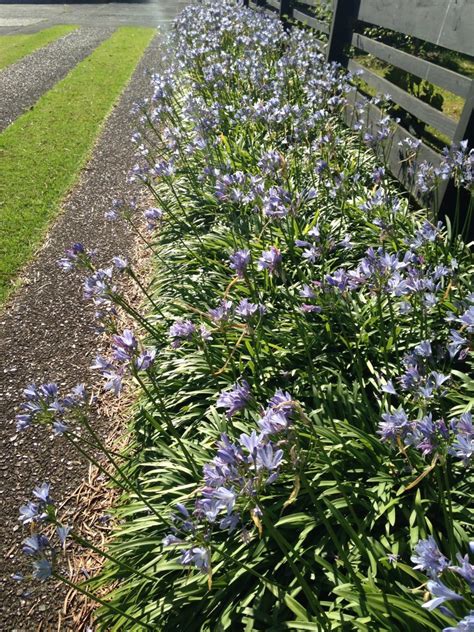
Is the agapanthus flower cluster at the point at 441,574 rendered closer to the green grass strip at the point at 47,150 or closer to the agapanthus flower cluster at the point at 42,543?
the agapanthus flower cluster at the point at 42,543

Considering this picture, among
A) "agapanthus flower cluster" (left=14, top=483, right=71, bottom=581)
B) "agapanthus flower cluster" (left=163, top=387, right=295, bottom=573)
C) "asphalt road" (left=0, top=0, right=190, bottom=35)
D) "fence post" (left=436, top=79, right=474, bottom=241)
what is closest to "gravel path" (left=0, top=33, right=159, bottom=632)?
"agapanthus flower cluster" (left=14, top=483, right=71, bottom=581)

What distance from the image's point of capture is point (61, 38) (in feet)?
52.3

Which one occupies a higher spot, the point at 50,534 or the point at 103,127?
the point at 103,127

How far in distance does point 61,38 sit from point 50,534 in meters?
17.4

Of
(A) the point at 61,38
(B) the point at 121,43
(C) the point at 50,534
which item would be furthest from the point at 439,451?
(A) the point at 61,38

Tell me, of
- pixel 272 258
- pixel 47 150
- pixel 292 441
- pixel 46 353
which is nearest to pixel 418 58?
pixel 272 258

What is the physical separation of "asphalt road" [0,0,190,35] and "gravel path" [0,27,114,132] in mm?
3244

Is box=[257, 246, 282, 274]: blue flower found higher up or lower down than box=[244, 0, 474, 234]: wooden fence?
lower down

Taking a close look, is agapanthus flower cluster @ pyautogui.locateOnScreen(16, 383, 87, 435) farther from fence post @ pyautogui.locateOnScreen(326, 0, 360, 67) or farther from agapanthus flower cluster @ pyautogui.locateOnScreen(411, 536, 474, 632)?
fence post @ pyautogui.locateOnScreen(326, 0, 360, 67)

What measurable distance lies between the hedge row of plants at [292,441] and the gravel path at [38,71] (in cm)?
771

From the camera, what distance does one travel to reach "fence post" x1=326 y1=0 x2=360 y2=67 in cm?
607

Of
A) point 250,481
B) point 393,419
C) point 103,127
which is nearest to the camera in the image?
point 250,481

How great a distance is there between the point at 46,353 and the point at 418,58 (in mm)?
4003

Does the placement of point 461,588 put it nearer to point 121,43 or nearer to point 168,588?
point 168,588
